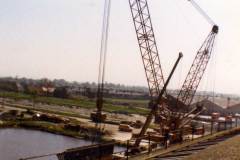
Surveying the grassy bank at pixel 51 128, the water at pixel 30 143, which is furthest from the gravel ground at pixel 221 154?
the grassy bank at pixel 51 128

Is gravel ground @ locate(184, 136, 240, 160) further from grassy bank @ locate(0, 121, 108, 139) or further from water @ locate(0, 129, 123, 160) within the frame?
grassy bank @ locate(0, 121, 108, 139)

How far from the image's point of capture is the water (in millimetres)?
58062

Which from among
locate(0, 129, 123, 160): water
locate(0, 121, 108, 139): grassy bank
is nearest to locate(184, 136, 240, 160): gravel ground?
locate(0, 129, 123, 160): water

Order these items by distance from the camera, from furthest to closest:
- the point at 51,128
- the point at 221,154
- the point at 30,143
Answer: the point at 51,128 → the point at 30,143 → the point at 221,154

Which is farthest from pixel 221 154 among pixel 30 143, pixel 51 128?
pixel 51 128

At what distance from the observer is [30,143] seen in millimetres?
66438

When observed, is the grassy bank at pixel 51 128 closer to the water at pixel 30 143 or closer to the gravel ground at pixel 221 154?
the water at pixel 30 143

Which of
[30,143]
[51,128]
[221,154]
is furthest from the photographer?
[51,128]

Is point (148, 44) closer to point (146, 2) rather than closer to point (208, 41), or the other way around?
point (146, 2)

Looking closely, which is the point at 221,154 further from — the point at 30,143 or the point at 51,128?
the point at 51,128

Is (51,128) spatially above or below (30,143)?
above

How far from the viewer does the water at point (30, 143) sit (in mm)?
58062

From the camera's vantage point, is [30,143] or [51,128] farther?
[51,128]

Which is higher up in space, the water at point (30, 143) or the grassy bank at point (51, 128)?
the grassy bank at point (51, 128)
